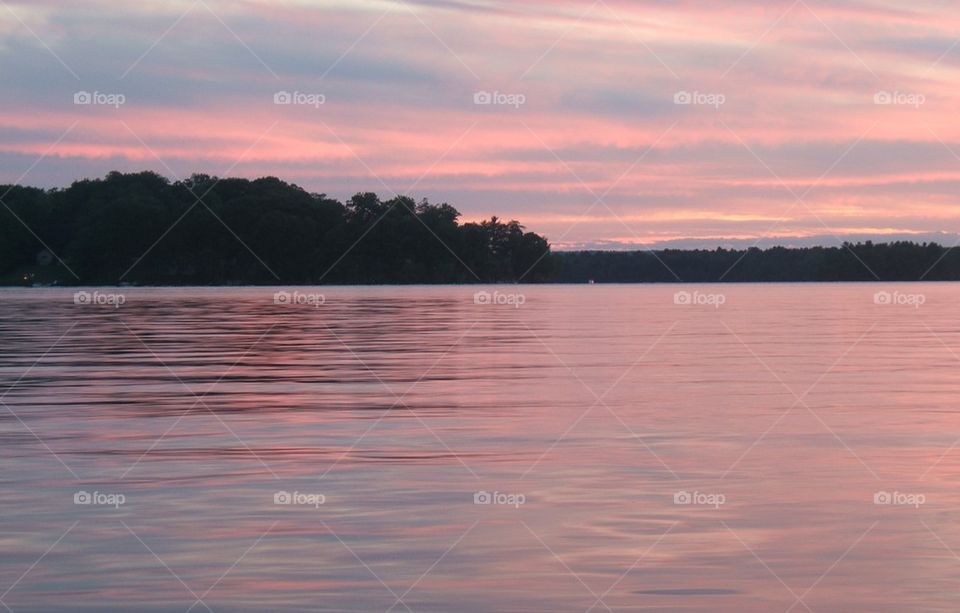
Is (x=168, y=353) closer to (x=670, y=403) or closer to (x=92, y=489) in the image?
(x=670, y=403)

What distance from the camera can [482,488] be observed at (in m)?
15.3

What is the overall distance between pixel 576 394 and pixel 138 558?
14683 mm

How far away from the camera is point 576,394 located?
1022 inches

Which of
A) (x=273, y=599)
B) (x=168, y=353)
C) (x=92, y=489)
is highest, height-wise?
(x=168, y=353)

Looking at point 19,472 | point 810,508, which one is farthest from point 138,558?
point 810,508

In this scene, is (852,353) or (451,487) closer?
(451,487)

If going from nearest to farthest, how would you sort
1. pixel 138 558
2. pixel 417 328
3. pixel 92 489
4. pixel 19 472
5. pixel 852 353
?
pixel 138 558
pixel 92 489
pixel 19 472
pixel 852 353
pixel 417 328

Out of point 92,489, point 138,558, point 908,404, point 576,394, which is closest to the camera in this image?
point 138,558

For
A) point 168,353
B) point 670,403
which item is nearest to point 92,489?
point 670,403

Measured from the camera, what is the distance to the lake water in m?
11.1

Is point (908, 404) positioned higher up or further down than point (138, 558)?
higher up

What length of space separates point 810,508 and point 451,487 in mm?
3638

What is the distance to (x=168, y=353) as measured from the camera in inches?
1528

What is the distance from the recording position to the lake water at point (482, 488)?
36.3ft
